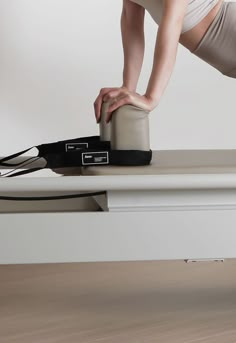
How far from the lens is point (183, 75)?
14.8ft

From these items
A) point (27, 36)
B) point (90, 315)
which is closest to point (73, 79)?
point (27, 36)

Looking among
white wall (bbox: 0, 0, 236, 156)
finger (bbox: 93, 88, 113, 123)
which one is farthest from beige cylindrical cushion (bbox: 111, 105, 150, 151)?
white wall (bbox: 0, 0, 236, 156)

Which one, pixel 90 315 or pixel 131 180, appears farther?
pixel 90 315

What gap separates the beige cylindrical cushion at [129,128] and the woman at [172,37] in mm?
31

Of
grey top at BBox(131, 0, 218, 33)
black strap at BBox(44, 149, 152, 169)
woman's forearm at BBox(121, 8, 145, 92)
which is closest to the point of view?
black strap at BBox(44, 149, 152, 169)

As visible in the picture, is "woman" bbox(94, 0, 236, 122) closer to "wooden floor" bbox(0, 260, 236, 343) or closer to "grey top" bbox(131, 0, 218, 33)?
"grey top" bbox(131, 0, 218, 33)

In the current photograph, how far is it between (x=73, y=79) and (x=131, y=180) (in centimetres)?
238

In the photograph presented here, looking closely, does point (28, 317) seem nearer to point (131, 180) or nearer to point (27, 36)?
point (131, 180)

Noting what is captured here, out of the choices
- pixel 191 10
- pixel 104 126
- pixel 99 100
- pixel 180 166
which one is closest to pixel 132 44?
pixel 191 10

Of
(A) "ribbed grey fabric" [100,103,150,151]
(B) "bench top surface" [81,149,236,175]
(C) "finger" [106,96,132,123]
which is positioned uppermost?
(C) "finger" [106,96,132,123]

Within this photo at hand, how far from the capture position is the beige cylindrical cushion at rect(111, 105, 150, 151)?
2.22 metres

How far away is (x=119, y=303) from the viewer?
276 cm

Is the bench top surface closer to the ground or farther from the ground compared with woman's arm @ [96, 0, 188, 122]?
closer to the ground

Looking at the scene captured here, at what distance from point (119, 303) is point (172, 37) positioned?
94 cm
